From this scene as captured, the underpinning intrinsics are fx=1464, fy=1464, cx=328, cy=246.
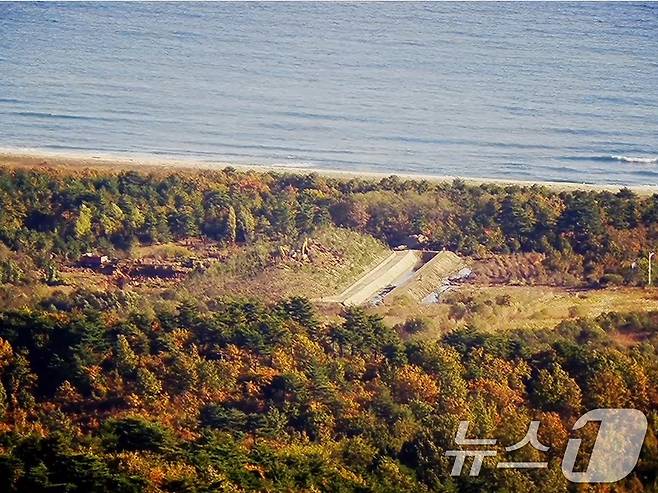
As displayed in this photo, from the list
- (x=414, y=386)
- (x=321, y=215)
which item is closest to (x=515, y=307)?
(x=414, y=386)

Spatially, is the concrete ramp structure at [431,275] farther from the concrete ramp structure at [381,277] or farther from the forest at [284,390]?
the forest at [284,390]

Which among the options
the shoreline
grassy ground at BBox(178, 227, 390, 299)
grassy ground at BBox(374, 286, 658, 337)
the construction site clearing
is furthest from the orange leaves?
the shoreline

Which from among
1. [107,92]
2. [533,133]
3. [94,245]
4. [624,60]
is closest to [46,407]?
[94,245]

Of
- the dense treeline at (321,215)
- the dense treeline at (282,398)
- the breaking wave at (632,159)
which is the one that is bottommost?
the dense treeline at (282,398)

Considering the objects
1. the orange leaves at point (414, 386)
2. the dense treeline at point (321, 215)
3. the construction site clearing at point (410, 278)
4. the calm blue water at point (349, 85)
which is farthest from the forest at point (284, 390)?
the calm blue water at point (349, 85)

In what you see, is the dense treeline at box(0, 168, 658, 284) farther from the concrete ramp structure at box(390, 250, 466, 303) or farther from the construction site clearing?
the construction site clearing

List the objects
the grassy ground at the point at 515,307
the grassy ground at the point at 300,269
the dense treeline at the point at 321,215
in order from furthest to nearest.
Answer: the dense treeline at the point at 321,215 < the grassy ground at the point at 300,269 < the grassy ground at the point at 515,307

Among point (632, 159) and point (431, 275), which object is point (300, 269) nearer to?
point (431, 275)

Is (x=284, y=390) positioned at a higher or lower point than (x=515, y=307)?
lower
